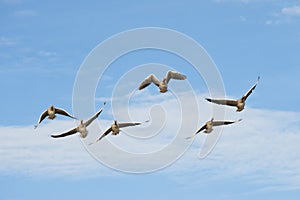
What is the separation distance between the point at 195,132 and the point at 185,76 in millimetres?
5365

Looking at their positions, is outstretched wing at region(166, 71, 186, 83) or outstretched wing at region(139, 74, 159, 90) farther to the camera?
outstretched wing at region(166, 71, 186, 83)

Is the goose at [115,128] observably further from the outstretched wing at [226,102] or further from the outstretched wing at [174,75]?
the outstretched wing at [226,102]

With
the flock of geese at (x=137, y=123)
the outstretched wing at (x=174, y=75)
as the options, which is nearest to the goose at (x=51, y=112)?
the flock of geese at (x=137, y=123)

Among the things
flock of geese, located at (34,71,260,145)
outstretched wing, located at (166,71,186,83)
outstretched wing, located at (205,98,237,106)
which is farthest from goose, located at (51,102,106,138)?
outstretched wing, located at (205,98,237,106)

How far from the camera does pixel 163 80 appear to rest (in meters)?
59.5

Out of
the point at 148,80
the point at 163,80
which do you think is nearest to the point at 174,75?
the point at 163,80

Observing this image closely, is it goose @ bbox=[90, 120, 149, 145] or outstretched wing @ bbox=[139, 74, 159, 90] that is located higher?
outstretched wing @ bbox=[139, 74, 159, 90]

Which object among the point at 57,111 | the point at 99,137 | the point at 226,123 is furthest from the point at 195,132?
the point at 57,111

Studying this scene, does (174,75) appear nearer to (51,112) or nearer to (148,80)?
(148,80)

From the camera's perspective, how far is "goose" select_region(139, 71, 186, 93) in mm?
59156

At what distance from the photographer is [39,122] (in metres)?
57.8

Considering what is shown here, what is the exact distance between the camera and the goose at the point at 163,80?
194 feet

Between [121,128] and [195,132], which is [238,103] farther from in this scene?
[121,128]

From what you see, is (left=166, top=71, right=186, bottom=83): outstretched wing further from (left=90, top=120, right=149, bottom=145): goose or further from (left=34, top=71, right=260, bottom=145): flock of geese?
(left=90, top=120, right=149, bottom=145): goose
